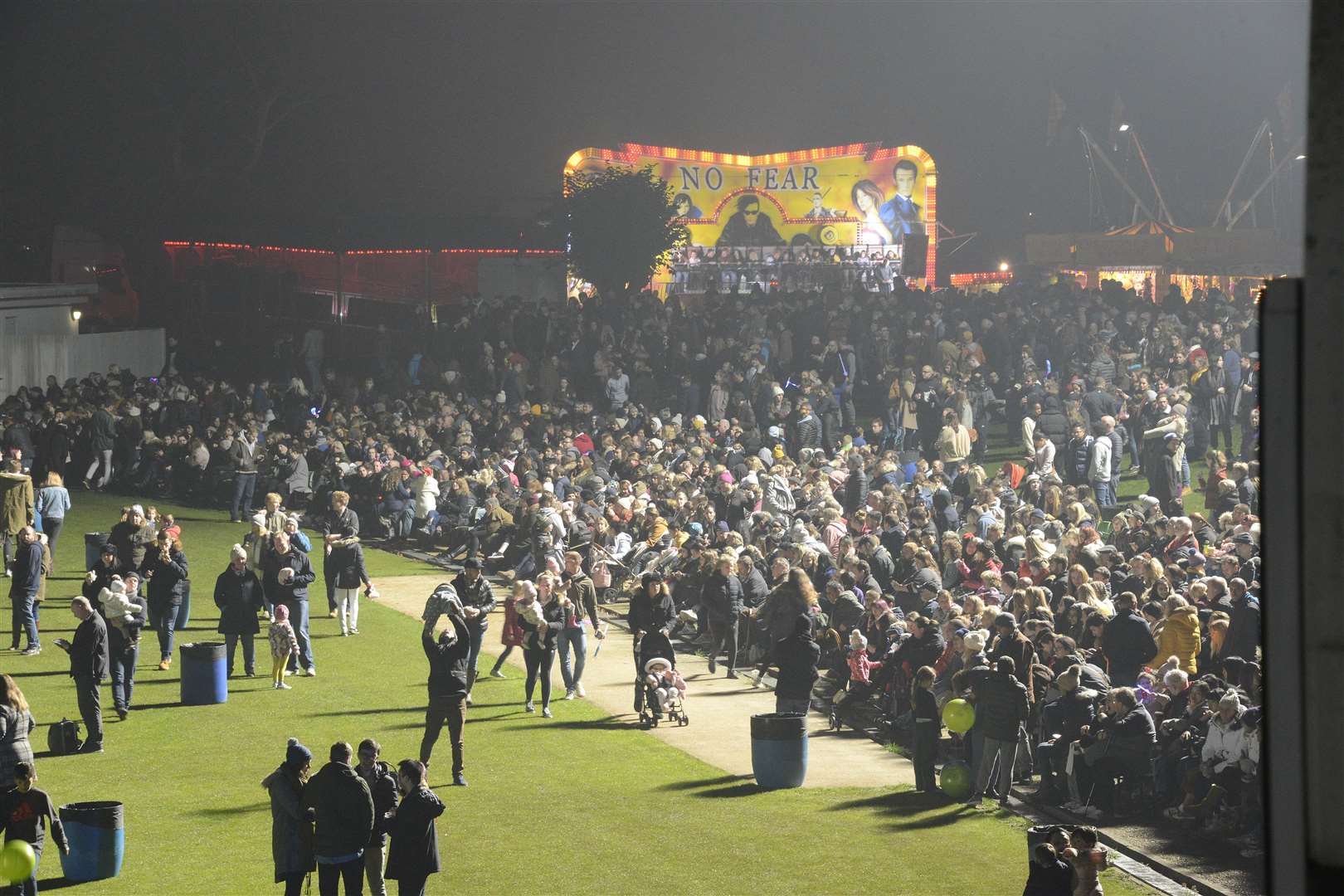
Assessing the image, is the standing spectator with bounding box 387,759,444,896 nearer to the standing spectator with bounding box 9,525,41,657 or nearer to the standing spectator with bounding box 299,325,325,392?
the standing spectator with bounding box 9,525,41,657

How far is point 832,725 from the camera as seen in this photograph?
57.5 ft

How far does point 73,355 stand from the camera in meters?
39.5

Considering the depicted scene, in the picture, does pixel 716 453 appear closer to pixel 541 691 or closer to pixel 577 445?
pixel 577 445

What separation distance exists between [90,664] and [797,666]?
23.4ft

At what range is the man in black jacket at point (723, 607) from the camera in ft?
64.2

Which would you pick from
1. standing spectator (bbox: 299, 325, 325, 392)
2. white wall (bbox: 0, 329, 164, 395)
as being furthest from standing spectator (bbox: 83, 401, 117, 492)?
white wall (bbox: 0, 329, 164, 395)

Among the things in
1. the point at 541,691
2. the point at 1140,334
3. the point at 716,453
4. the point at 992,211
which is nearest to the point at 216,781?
the point at 541,691

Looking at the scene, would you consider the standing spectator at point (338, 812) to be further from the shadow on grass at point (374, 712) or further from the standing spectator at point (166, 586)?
the standing spectator at point (166, 586)

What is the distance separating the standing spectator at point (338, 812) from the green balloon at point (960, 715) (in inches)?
225

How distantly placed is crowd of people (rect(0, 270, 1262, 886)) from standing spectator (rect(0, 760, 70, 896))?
4.20 metres

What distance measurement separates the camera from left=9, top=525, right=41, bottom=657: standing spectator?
1930 cm

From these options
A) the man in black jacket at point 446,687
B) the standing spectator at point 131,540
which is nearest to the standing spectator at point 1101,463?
the man in black jacket at point 446,687

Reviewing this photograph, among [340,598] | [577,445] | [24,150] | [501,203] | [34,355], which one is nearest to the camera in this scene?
[340,598]

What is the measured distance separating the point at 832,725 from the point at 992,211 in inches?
2789
